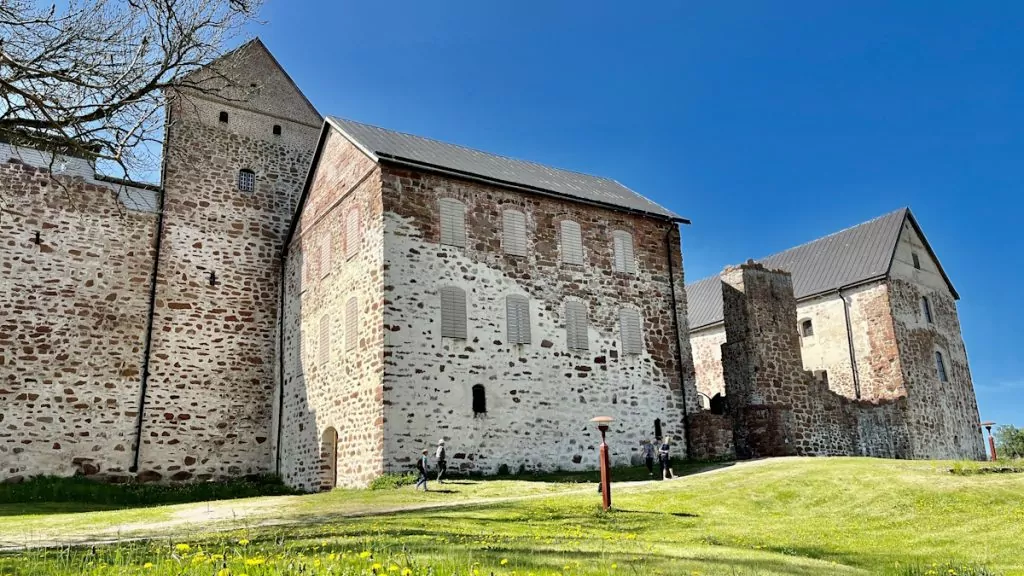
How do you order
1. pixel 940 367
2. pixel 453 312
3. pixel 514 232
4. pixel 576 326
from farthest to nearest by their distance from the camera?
1. pixel 940 367
2. pixel 576 326
3. pixel 514 232
4. pixel 453 312

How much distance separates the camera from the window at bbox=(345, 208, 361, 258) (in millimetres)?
20406

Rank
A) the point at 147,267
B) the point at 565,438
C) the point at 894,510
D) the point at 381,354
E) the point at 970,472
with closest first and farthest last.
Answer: the point at 894,510 → the point at 970,472 → the point at 381,354 → the point at 565,438 → the point at 147,267

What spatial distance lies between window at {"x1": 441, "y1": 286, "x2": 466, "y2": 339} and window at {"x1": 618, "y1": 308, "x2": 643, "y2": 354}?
5.11 m

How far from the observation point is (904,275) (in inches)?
1238

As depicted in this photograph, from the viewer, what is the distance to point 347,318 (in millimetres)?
20172

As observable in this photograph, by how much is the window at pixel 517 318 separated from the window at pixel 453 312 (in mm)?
1346

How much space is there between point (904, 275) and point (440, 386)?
22.2 meters

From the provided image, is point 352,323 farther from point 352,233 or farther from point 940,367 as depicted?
point 940,367

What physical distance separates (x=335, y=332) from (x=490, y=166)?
6.77m

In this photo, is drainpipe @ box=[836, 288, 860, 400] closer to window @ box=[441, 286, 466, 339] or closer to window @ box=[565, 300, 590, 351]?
window @ box=[565, 300, 590, 351]

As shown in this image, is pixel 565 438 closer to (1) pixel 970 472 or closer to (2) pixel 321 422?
(2) pixel 321 422

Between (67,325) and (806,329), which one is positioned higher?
(806,329)

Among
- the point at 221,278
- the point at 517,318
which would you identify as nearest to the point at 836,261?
the point at 517,318

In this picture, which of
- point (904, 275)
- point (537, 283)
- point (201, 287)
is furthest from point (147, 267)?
point (904, 275)
